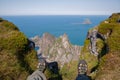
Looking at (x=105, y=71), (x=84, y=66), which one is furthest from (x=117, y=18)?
(x=84, y=66)

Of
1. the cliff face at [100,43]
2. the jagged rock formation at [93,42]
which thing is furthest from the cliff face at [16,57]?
the jagged rock formation at [93,42]

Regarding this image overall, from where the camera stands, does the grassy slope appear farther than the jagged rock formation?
No

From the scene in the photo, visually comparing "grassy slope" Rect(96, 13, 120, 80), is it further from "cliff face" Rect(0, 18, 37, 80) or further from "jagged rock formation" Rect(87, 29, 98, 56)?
"jagged rock formation" Rect(87, 29, 98, 56)

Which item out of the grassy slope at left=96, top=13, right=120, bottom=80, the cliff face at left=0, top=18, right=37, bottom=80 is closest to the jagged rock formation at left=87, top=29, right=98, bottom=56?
the grassy slope at left=96, top=13, right=120, bottom=80

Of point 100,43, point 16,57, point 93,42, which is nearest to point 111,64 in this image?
point 16,57

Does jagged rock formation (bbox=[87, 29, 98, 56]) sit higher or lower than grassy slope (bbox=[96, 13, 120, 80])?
lower

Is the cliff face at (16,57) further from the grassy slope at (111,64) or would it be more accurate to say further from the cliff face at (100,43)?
the grassy slope at (111,64)

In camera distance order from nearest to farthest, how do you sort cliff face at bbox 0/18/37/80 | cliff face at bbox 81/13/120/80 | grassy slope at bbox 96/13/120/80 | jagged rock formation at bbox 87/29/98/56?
grassy slope at bbox 96/13/120/80 → cliff face at bbox 0/18/37/80 → cliff face at bbox 81/13/120/80 → jagged rock formation at bbox 87/29/98/56

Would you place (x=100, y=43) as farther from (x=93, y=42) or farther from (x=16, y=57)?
(x=16, y=57)
